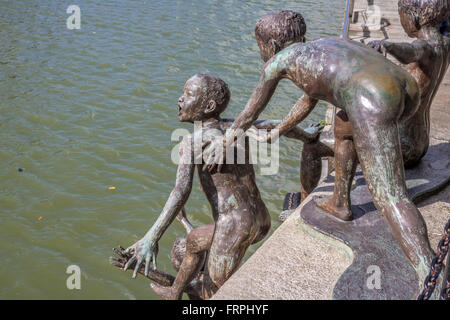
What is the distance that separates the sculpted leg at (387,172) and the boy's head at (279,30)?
0.97 metres

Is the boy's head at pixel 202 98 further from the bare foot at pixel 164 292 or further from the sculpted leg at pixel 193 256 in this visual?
the bare foot at pixel 164 292

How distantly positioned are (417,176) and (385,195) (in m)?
1.90

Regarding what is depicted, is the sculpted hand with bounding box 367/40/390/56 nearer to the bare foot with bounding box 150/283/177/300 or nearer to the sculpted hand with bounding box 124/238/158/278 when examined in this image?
the sculpted hand with bounding box 124/238/158/278

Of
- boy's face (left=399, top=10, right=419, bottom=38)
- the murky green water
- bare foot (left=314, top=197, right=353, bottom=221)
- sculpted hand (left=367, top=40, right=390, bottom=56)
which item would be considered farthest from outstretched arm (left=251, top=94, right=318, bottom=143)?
the murky green water

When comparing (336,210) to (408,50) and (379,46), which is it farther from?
(408,50)

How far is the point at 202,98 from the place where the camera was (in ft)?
11.1

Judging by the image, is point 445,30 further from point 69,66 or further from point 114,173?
point 69,66

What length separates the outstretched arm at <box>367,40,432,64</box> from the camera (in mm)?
3535

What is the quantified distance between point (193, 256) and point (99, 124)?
15.4 feet

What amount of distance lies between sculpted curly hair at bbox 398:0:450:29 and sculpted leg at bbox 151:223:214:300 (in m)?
2.38

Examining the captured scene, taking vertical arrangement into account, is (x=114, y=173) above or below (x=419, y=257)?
below

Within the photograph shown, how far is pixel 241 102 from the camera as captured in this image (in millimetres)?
8984

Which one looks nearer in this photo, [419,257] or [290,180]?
[419,257]
